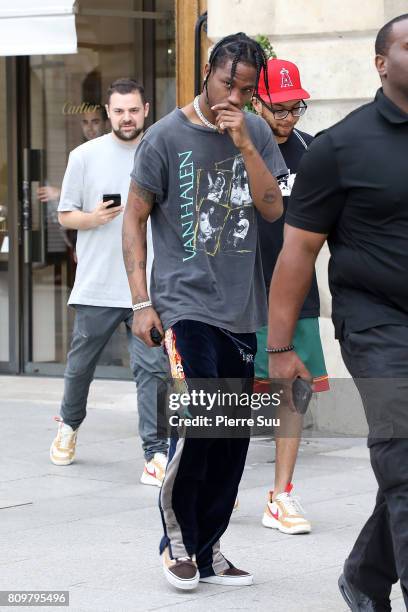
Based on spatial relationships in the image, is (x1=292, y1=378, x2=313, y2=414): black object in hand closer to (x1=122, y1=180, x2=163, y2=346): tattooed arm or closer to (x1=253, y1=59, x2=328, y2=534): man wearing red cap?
(x1=122, y1=180, x2=163, y2=346): tattooed arm

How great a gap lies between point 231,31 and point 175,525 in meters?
4.53

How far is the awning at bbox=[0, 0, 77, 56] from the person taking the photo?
911 cm

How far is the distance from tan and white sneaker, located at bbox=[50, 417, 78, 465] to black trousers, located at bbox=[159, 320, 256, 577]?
233cm

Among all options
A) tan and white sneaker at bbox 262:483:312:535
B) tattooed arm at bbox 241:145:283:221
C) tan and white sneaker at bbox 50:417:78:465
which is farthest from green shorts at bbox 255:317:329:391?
tan and white sneaker at bbox 50:417:78:465

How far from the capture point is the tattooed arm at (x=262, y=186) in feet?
15.0

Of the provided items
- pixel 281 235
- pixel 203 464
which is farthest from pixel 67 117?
pixel 203 464

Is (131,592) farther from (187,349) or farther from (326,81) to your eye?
(326,81)

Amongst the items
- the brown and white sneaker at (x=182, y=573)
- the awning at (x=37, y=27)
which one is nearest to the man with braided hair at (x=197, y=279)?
the brown and white sneaker at (x=182, y=573)

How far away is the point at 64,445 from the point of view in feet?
23.4

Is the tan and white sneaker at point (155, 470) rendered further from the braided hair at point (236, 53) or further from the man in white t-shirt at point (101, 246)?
the braided hair at point (236, 53)

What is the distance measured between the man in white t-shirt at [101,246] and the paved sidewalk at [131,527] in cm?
49

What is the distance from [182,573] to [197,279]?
1.03m

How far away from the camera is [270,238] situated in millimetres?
5879

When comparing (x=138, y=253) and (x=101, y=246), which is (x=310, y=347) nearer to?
(x=138, y=253)
